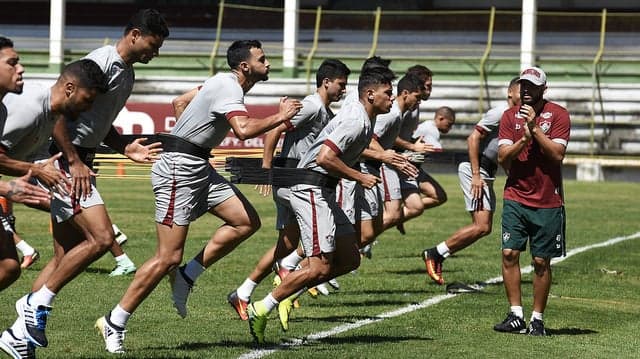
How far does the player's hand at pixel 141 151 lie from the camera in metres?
9.52

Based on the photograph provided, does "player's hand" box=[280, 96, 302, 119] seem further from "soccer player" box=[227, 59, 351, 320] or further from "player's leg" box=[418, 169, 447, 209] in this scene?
"player's leg" box=[418, 169, 447, 209]

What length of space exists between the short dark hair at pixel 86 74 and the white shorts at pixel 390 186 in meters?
7.01

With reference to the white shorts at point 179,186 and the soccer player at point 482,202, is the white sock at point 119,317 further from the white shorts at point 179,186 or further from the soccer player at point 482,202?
the soccer player at point 482,202

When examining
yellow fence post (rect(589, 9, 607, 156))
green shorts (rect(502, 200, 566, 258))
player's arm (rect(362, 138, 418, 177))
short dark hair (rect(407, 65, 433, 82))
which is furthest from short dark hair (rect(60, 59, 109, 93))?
yellow fence post (rect(589, 9, 607, 156))

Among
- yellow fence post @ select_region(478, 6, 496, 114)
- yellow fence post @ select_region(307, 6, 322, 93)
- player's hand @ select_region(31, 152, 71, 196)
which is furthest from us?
yellow fence post @ select_region(307, 6, 322, 93)

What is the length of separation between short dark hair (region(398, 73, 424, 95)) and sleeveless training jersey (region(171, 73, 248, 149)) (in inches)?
168

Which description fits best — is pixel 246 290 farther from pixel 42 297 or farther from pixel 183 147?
pixel 42 297

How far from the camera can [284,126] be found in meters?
11.7

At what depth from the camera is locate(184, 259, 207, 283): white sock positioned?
419 inches

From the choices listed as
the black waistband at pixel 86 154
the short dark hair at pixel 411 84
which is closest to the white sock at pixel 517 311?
the short dark hair at pixel 411 84

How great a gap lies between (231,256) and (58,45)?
85.6 feet

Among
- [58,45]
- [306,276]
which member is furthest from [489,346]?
[58,45]

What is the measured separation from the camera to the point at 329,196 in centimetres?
1036

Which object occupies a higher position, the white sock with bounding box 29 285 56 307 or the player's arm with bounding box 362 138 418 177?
the player's arm with bounding box 362 138 418 177
